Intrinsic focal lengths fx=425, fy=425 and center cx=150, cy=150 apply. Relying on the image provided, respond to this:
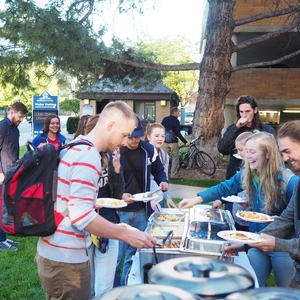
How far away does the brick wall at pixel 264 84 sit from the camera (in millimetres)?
15305

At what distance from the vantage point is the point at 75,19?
9.85 m

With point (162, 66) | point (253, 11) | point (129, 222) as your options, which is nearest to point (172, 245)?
point (129, 222)

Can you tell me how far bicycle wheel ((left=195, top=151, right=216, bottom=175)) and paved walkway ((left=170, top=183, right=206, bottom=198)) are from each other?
4.74 feet

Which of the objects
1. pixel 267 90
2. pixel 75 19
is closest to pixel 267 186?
pixel 75 19

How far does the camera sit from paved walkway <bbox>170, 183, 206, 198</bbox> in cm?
932

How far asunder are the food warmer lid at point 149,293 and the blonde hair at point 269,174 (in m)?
1.97

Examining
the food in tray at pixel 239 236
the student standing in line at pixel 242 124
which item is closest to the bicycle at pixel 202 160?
the student standing in line at pixel 242 124

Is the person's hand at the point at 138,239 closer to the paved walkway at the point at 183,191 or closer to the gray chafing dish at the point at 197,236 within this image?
the gray chafing dish at the point at 197,236

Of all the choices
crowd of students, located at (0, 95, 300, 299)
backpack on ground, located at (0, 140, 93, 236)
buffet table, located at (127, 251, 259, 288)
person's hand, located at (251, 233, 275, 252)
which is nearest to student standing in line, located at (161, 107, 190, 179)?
crowd of students, located at (0, 95, 300, 299)

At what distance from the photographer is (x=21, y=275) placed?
496 centimetres

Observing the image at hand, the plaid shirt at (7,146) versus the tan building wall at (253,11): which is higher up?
the tan building wall at (253,11)

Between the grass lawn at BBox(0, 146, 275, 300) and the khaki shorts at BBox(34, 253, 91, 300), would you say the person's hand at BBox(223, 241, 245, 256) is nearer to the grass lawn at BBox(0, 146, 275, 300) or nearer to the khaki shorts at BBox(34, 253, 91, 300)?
the khaki shorts at BBox(34, 253, 91, 300)

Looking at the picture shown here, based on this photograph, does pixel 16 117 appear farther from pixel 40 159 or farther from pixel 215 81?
pixel 215 81

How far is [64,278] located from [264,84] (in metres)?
14.2
